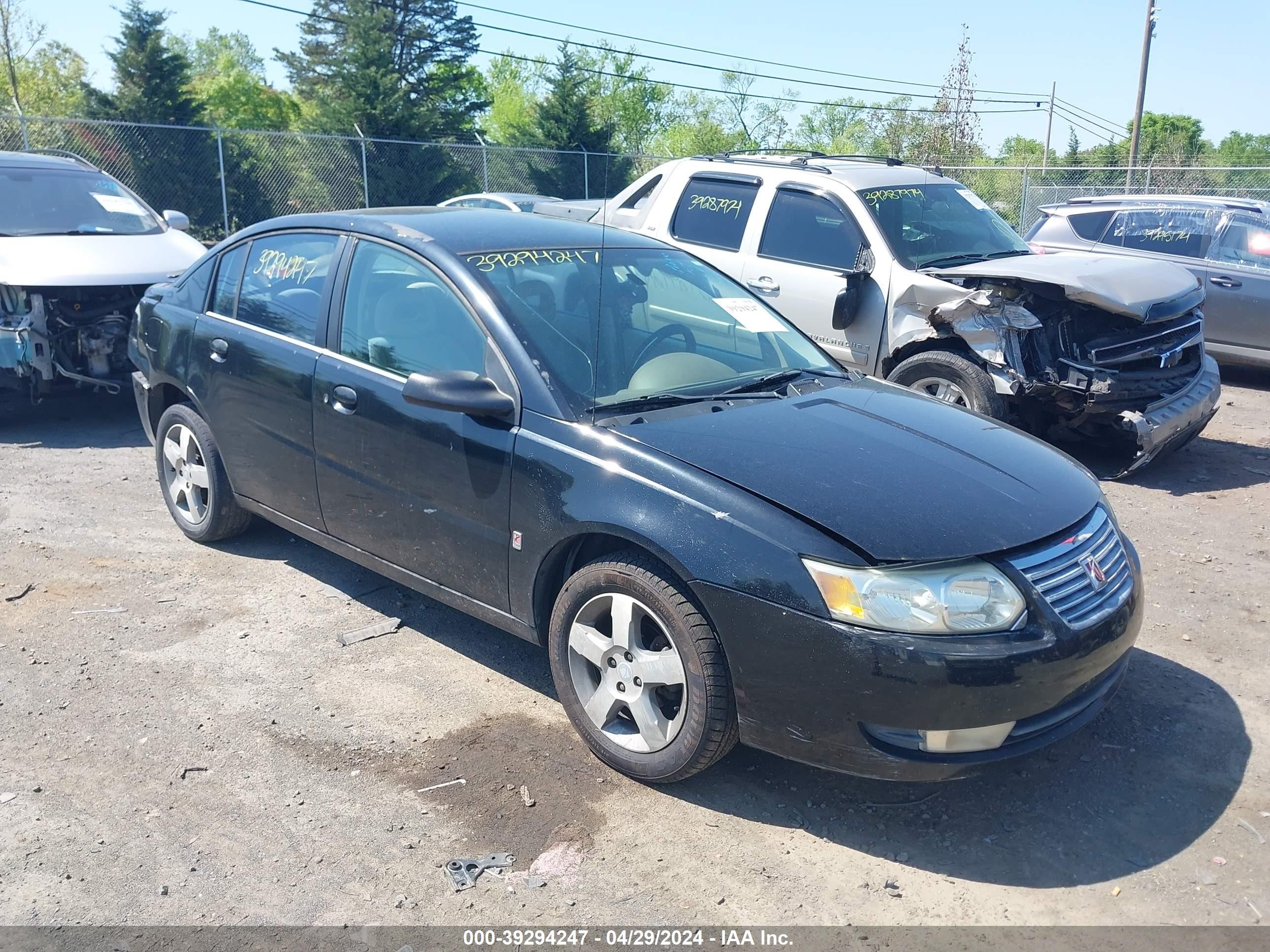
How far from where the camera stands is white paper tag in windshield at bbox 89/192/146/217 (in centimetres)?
880

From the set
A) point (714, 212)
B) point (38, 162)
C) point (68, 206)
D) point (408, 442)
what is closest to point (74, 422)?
point (68, 206)

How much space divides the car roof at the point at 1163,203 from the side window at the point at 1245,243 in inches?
6.7

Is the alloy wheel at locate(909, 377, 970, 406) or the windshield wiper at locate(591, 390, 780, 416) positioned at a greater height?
the windshield wiper at locate(591, 390, 780, 416)

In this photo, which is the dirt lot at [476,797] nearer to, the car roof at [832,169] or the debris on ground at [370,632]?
the debris on ground at [370,632]

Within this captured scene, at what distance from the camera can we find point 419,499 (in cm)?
401

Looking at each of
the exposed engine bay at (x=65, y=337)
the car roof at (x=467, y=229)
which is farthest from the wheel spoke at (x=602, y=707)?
the exposed engine bay at (x=65, y=337)

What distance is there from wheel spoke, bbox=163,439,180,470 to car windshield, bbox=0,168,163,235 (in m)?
3.70

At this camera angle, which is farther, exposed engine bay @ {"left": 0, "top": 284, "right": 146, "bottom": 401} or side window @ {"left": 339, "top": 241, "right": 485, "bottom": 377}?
exposed engine bay @ {"left": 0, "top": 284, "right": 146, "bottom": 401}

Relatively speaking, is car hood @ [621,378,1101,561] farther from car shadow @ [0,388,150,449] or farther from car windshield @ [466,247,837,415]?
car shadow @ [0,388,150,449]

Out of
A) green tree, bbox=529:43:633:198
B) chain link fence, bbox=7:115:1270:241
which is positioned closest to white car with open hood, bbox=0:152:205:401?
chain link fence, bbox=7:115:1270:241

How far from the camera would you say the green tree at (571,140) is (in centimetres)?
2220

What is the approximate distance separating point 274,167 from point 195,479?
1470 centimetres

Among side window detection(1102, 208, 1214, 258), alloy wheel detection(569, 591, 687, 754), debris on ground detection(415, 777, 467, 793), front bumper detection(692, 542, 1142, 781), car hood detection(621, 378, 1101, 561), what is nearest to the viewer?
front bumper detection(692, 542, 1142, 781)

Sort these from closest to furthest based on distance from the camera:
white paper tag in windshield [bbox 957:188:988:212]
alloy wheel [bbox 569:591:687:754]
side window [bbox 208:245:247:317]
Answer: alloy wheel [bbox 569:591:687:754], side window [bbox 208:245:247:317], white paper tag in windshield [bbox 957:188:988:212]
